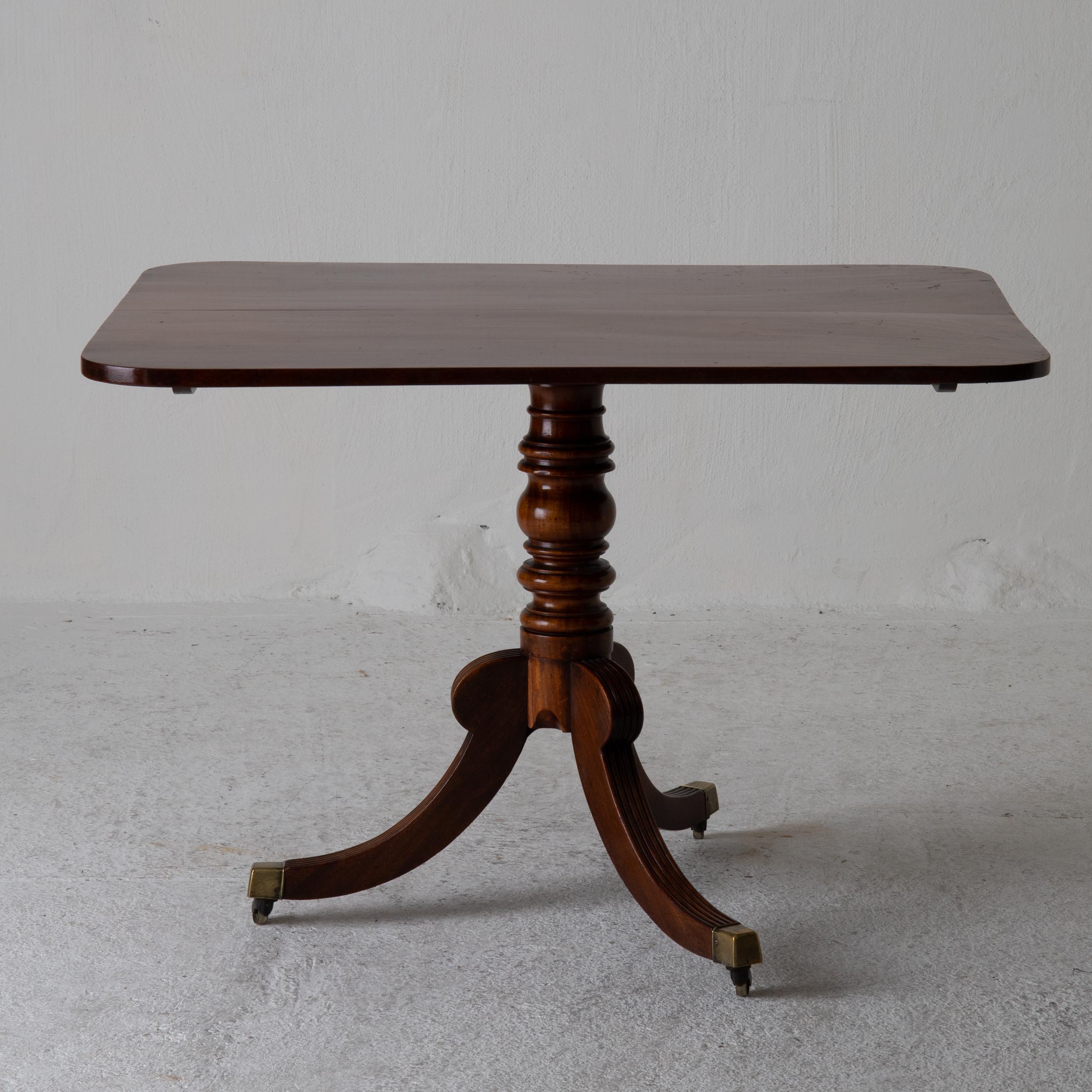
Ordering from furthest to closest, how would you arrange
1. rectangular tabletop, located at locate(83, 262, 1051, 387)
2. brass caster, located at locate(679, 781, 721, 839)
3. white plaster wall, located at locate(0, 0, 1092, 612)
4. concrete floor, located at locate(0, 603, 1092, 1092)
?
Answer: 1. white plaster wall, located at locate(0, 0, 1092, 612)
2. brass caster, located at locate(679, 781, 721, 839)
3. concrete floor, located at locate(0, 603, 1092, 1092)
4. rectangular tabletop, located at locate(83, 262, 1051, 387)

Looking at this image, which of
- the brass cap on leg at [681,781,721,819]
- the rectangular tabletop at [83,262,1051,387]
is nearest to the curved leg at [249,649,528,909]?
the brass cap on leg at [681,781,721,819]

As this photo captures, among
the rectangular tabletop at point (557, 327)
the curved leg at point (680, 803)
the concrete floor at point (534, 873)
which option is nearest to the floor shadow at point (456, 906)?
the concrete floor at point (534, 873)

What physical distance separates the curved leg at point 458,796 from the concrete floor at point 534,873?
59 millimetres

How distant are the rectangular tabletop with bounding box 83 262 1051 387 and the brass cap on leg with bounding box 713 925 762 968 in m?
0.68

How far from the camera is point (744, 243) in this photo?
324 cm

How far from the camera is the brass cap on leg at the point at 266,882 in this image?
1.84 m

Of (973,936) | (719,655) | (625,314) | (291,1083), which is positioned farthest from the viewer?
(719,655)

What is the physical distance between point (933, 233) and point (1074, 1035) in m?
2.10

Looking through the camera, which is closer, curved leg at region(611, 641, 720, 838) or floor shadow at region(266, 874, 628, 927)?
floor shadow at region(266, 874, 628, 927)

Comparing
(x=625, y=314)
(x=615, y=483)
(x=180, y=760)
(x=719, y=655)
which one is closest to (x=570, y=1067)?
(x=625, y=314)

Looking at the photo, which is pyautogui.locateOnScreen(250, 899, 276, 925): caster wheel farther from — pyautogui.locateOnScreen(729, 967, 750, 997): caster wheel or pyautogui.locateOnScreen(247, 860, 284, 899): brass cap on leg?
pyautogui.locateOnScreen(729, 967, 750, 997): caster wheel

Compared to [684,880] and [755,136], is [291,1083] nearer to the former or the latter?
[684,880]

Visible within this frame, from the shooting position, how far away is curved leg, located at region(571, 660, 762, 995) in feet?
5.68

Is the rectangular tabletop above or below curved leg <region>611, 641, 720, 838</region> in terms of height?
above
